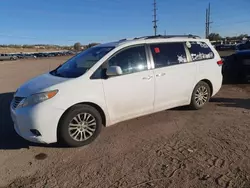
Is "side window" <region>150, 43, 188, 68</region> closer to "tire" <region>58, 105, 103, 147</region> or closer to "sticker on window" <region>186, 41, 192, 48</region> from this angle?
"sticker on window" <region>186, 41, 192, 48</region>

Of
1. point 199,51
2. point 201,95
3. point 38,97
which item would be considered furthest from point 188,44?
point 38,97

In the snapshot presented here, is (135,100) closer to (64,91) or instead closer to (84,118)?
(84,118)

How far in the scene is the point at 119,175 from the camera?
3.29 m

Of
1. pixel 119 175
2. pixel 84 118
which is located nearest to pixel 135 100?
pixel 84 118

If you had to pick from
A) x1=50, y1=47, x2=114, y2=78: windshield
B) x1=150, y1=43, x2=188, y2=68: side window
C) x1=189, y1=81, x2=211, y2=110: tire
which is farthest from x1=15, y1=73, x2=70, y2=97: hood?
x1=189, y1=81, x2=211, y2=110: tire

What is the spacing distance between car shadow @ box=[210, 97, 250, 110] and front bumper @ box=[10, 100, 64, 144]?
4511 millimetres

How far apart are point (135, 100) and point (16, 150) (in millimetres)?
2286

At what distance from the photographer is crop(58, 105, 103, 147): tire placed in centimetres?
409

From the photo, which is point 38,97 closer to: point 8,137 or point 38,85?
point 38,85

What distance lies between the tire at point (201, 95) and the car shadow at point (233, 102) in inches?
29.1

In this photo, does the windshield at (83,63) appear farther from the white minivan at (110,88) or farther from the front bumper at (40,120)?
the front bumper at (40,120)

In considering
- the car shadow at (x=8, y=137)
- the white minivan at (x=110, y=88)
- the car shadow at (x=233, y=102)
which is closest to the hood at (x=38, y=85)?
the white minivan at (x=110, y=88)

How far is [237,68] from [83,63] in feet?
22.7

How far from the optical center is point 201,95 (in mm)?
6016
